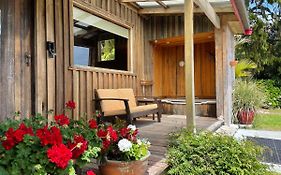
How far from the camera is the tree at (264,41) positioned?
12.3 m

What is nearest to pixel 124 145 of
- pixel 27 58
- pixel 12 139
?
pixel 12 139

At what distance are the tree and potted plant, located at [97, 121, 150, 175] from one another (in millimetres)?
11177

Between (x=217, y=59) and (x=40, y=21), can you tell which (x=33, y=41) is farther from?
(x=217, y=59)

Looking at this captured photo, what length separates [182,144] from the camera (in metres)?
3.24

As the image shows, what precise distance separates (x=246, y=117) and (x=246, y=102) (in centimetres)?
46

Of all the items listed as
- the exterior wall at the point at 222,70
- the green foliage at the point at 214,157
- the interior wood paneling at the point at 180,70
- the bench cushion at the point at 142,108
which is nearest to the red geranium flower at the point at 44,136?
the green foliage at the point at 214,157

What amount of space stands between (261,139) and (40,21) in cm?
493

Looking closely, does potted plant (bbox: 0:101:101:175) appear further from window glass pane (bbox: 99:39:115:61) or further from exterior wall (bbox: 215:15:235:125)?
exterior wall (bbox: 215:15:235:125)

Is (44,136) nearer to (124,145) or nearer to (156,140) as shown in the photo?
(124,145)

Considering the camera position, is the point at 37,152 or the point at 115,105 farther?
the point at 115,105

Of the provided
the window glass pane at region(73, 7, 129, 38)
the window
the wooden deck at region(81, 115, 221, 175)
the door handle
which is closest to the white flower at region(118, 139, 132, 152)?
the wooden deck at region(81, 115, 221, 175)

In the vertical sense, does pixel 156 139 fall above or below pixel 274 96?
below

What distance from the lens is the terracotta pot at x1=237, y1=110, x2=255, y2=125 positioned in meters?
7.45

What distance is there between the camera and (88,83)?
4906 millimetres
